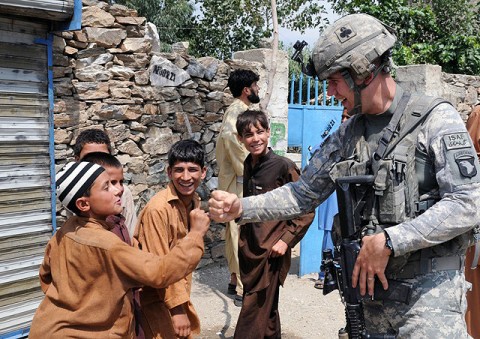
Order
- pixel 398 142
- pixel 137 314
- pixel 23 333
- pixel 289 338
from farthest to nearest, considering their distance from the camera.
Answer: pixel 289 338 < pixel 23 333 < pixel 137 314 < pixel 398 142

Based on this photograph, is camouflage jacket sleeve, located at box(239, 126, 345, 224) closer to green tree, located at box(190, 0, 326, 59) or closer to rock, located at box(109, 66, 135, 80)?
rock, located at box(109, 66, 135, 80)

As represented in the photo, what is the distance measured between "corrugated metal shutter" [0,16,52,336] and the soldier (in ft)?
8.46

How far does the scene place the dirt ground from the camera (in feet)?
14.6

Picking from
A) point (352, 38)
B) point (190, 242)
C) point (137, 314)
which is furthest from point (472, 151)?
point (137, 314)

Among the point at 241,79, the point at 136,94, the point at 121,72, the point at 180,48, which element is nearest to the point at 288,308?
the point at 241,79

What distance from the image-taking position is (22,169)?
154 inches

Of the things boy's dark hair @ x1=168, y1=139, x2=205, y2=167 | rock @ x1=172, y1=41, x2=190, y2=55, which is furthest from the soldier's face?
rock @ x1=172, y1=41, x2=190, y2=55

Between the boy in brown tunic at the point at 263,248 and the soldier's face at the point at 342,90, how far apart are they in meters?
1.68

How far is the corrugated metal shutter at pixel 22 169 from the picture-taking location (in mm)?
3768

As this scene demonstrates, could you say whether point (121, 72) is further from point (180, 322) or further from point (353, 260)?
point (353, 260)

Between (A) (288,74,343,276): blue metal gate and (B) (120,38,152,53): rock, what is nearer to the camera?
(B) (120,38,152,53): rock

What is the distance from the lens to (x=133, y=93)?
5.09 metres

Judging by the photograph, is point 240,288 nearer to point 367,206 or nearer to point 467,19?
point 367,206

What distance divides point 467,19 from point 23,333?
31.9 ft
